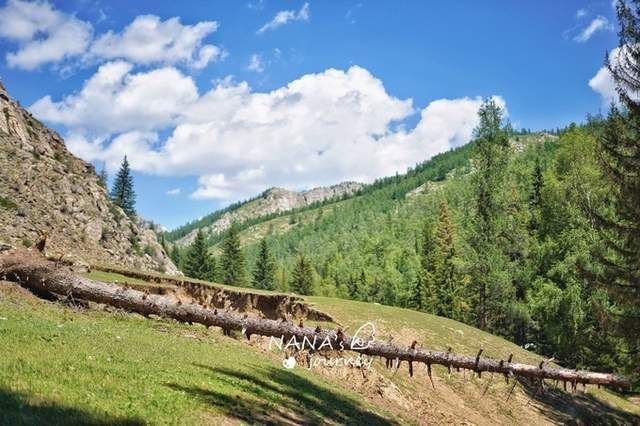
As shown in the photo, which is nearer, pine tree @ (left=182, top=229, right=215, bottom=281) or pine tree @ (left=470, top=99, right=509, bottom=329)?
pine tree @ (left=470, top=99, right=509, bottom=329)

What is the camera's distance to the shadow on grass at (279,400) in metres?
12.1

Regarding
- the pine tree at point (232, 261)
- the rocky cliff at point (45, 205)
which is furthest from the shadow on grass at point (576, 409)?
the pine tree at point (232, 261)

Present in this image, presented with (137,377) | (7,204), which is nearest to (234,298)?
(7,204)

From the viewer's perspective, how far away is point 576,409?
29.9 m

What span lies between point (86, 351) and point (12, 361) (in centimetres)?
257

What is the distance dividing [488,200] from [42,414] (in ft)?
126

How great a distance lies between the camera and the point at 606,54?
61.0 ft

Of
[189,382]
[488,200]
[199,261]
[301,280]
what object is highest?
[488,200]

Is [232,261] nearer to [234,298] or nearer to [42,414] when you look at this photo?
[234,298]

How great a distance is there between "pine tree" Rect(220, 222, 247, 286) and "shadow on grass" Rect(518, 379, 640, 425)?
64.5 meters

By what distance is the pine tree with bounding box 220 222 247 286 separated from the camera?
89.4 metres

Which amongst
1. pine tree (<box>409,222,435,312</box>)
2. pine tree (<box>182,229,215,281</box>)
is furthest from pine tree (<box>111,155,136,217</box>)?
pine tree (<box>409,222,435,312</box>)

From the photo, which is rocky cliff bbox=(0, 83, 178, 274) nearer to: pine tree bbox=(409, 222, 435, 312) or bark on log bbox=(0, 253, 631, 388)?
bark on log bbox=(0, 253, 631, 388)

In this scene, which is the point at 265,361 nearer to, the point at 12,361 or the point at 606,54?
the point at 12,361
